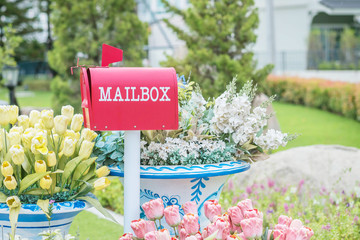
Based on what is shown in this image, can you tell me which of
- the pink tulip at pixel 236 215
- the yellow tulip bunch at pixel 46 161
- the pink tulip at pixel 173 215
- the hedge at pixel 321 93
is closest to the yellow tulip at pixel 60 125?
the yellow tulip bunch at pixel 46 161

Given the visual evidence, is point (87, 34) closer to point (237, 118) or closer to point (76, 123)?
point (76, 123)

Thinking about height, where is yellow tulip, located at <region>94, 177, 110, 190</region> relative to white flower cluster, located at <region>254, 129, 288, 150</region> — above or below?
below

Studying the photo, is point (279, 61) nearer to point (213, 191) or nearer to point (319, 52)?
point (319, 52)

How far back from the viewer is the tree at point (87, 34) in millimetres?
10250

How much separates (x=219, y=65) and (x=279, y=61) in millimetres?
14760

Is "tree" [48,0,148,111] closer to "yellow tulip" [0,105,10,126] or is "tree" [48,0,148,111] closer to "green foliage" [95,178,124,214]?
"green foliage" [95,178,124,214]

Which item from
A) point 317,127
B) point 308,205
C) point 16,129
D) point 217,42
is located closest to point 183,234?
point 16,129

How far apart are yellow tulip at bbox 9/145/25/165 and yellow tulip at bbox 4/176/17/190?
7 cm

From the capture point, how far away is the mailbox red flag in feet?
7.81

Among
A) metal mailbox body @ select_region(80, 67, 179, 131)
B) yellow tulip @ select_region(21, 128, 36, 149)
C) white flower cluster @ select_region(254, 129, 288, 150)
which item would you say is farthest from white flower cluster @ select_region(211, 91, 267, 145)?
yellow tulip @ select_region(21, 128, 36, 149)

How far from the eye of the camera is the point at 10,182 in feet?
7.39

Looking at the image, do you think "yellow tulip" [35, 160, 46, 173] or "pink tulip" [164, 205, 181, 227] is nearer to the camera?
"pink tulip" [164, 205, 181, 227]

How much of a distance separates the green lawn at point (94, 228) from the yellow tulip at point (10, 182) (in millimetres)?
1864

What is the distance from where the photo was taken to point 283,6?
74.4 ft
